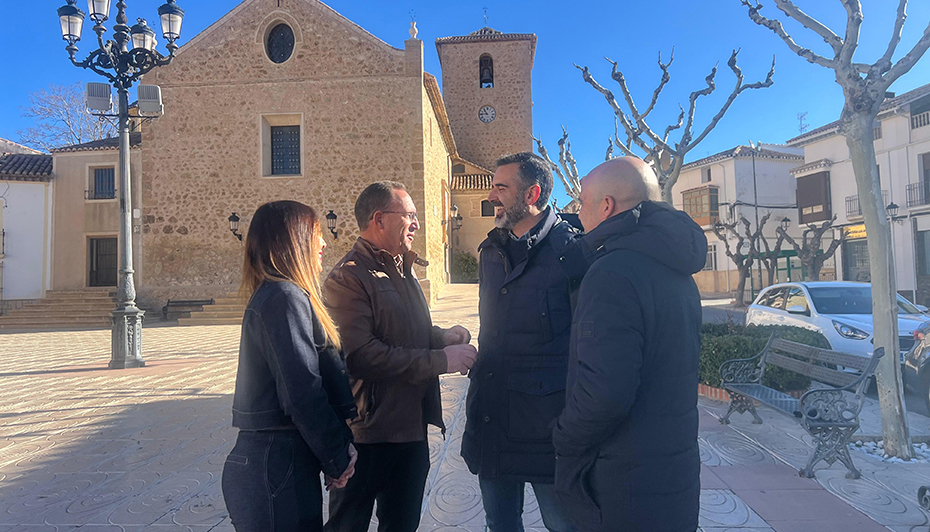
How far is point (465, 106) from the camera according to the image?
3105 cm

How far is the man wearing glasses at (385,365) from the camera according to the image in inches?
75.7

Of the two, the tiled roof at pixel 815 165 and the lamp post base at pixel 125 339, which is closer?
the lamp post base at pixel 125 339

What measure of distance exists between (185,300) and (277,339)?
17111 millimetres

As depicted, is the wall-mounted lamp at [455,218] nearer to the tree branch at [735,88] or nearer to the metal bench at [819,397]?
the tree branch at [735,88]

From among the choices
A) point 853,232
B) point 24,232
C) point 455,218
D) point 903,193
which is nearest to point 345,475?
point 24,232

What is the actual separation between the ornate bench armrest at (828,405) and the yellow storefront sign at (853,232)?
82.4 ft

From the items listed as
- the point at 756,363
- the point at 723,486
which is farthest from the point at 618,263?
the point at 756,363

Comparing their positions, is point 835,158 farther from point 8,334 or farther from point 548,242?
point 8,334

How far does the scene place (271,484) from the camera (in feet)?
5.26

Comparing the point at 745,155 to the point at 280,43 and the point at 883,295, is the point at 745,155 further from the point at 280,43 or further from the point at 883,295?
the point at 883,295

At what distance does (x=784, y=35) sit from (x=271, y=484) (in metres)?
5.12

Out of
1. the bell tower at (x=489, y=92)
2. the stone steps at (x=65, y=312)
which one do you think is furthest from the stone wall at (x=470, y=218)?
the stone steps at (x=65, y=312)

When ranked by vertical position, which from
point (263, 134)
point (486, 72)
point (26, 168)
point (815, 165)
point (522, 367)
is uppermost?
point (486, 72)

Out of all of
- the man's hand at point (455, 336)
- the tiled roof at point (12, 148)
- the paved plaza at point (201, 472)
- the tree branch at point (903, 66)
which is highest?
the tiled roof at point (12, 148)
